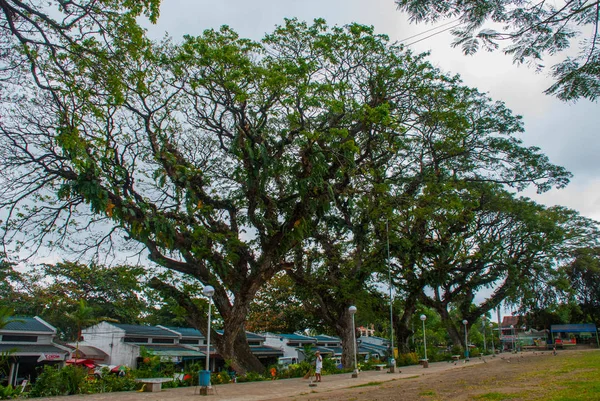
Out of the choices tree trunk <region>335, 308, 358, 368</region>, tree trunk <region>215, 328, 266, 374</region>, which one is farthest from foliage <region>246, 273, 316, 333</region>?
tree trunk <region>215, 328, 266, 374</region>

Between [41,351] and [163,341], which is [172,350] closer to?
[163,341]

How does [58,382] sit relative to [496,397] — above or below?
below

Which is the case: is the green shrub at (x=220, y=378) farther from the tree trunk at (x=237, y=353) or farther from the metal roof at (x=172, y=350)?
the metal roof at (x=172, y=350)

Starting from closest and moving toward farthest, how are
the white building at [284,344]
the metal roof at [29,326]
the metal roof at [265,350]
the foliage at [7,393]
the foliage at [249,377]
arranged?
the foliage at [7,393]
the foliage at [249,377]
the metal roof at [29,326]
the metal roof at [265,350]
the white building at [284,344]

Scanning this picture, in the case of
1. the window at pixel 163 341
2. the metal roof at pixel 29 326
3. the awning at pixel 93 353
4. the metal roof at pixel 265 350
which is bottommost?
the metal roof at pixel 265 350

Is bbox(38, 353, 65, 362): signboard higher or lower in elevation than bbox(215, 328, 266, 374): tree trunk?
lower

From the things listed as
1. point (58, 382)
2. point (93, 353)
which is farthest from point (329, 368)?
A: point (93, 353)

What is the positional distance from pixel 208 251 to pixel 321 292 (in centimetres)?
919

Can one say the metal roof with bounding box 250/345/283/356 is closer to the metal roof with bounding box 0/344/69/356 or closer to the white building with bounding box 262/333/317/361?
the white building with bounding box 262/333/317/361

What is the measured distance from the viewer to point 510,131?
19.0m

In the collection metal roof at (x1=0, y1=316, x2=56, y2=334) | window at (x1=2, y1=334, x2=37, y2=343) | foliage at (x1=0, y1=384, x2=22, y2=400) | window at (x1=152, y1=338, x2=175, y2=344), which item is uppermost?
metal roof at (x1=0, y1=316, x2=56, y2=334)

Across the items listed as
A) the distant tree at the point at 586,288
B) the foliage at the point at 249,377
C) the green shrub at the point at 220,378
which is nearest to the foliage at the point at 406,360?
the foliage at the point at 249,377

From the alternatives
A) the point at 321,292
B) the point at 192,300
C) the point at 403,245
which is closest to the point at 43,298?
the point at 192,300

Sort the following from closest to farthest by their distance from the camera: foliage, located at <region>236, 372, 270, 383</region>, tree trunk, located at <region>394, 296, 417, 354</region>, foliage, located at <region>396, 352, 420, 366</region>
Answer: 1. foliage, located at <region>236, 372, 270, 383</region>
2. foliage, located at <region>396, 352, 420, 366</region>
3. tree trunk, located at <region>394, 296, 417, 354</region>
